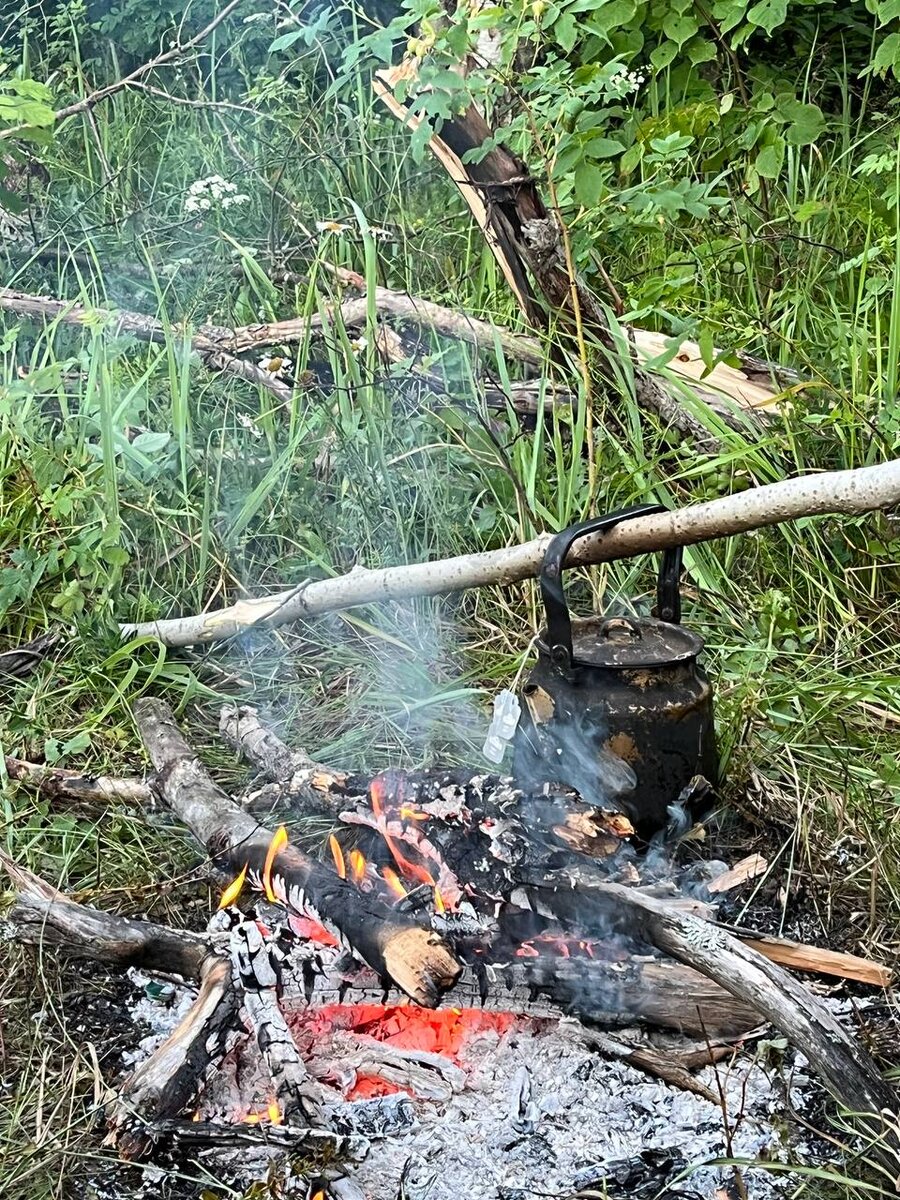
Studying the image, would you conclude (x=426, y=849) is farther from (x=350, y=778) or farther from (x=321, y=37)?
(x=321, y=37)

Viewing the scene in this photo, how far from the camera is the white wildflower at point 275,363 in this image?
13.6 ft

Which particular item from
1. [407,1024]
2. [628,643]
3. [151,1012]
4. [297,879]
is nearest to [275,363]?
[628,643]

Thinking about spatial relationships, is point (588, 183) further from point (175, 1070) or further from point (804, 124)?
point (175, 1070)

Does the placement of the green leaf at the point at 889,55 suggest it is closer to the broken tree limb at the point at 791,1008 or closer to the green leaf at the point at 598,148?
the green leaf at the point at 598,148

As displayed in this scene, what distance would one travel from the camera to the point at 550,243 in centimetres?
376

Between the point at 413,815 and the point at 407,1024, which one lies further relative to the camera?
the point at 413,815

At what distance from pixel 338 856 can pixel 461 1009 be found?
42cm

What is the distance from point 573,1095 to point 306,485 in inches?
93.4

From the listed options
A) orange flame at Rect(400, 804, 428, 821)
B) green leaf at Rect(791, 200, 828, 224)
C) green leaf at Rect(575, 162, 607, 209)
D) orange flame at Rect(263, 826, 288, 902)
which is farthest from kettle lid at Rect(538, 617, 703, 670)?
green leaf at Rect(791, 200, 828, 224)

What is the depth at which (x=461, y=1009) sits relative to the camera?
2.33m

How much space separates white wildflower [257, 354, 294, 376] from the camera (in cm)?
416

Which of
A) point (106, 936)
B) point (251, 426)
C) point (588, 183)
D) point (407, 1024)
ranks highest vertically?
point (588, 183)

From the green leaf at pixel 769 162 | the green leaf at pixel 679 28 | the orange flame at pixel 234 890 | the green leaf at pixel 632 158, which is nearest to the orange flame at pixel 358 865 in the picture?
the orange flame at pixel 234 890

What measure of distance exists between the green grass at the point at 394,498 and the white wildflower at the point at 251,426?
0.02 meters
